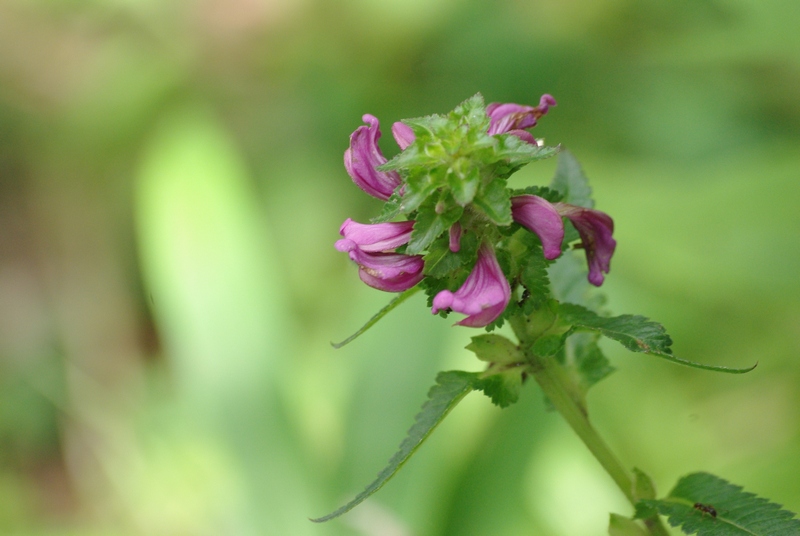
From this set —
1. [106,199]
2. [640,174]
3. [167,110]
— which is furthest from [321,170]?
[640,174]

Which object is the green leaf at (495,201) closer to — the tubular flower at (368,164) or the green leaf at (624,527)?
the tubular flower at (368,164)

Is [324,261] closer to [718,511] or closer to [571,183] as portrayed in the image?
[571,183]

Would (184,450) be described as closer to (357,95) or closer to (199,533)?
(199,533)

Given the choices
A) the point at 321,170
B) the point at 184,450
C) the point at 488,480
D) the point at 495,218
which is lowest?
the point at 488,480

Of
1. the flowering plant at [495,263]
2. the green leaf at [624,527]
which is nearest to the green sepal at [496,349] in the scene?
the flowering plant at [495,263]

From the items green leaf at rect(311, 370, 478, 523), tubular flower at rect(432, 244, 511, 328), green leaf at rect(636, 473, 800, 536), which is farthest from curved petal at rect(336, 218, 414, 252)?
green leaf at rect(636, 473, 800, 536)

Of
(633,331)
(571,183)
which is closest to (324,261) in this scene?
(571,183)

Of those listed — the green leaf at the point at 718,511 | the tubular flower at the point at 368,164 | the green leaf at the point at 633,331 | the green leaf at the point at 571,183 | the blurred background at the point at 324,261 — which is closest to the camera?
the green leaf at the point at 633,331
